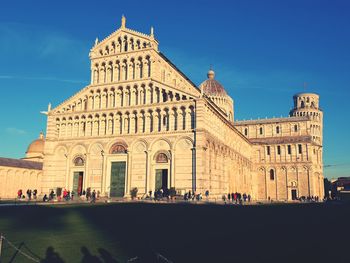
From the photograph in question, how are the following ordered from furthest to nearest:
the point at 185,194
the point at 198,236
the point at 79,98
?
1. the point at 79,98
2. the point at 185,194
3. the point at 198,236

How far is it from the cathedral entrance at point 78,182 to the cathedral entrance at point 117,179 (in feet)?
16.5

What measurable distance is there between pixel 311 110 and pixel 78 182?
60976 mm

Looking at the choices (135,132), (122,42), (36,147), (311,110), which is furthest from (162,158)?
(311,110)

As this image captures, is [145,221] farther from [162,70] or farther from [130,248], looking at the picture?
[162,70]

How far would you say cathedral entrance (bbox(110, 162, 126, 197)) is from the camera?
41.4 metres

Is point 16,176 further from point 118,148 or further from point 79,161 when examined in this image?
point 118,148

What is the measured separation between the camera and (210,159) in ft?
134

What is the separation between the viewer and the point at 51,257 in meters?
10.9

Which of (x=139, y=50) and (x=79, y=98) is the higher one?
(x=139, y=50)

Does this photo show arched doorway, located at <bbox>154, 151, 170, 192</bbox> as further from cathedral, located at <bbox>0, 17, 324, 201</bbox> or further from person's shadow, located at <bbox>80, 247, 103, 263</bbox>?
person's shadow, located at <bbox>80, 247, 103, 263</bbox>

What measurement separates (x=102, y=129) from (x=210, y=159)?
1468cm

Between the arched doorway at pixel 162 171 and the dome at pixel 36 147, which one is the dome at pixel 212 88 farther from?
the arched doorway at pixel 162 171

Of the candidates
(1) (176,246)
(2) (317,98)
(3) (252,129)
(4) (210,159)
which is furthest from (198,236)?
(2) (317,98)

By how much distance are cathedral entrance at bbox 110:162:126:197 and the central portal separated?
4627mm
